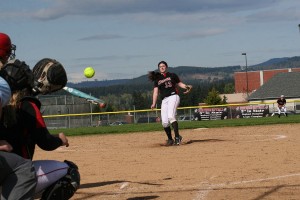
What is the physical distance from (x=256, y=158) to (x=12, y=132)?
6.09 m

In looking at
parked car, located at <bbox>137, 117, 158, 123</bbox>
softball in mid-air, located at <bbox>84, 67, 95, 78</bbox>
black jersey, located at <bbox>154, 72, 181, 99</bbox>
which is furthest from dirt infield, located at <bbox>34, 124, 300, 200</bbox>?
parked car, located at <bbox>137, 117, 158, 123</bbox>

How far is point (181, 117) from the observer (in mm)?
45000

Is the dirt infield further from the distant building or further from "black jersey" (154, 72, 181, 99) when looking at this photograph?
the distant building

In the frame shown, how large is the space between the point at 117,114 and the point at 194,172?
3369cm

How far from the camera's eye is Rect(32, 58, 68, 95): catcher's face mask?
217 inches

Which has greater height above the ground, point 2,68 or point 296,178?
point 2,68

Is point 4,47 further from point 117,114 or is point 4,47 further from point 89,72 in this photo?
point 117,114

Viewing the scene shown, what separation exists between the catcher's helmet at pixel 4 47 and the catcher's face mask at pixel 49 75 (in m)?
0.36

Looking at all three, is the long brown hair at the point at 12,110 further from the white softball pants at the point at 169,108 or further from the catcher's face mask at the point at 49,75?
the white softball pants at the point at 169,108

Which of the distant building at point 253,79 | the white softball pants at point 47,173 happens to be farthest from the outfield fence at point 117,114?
the distant building at point 253,79

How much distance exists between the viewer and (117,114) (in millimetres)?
42406

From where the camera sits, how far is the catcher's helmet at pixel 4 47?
16.8ft

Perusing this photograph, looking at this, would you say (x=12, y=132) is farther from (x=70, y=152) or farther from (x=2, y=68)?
(x=70, y=152)

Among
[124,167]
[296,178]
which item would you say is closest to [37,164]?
[296,178]
